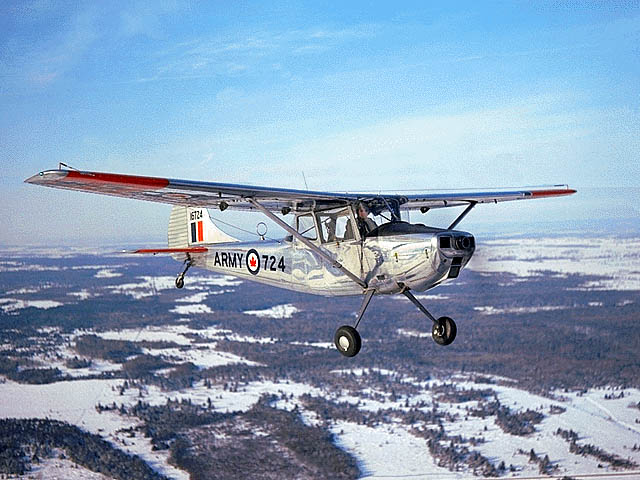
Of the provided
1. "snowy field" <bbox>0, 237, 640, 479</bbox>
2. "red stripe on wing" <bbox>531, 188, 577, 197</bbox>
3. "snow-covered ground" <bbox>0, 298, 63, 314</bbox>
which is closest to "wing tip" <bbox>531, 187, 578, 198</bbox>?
"red stripe on wing" <bbox>531, 188, 577, 197</bbox>

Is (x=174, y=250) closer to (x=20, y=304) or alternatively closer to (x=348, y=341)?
(x=348, y=341)

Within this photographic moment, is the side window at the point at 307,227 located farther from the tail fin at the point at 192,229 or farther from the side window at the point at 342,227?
the tail fin at the point at 192,229

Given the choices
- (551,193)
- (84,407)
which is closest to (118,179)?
(551,193)

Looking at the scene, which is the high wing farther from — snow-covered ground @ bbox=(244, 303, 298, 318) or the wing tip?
snow-covered ground @ bbox=(244, 303, 298, 318)

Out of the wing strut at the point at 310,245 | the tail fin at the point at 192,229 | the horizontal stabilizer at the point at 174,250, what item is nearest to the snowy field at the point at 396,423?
the tail fin at the point at 192,229

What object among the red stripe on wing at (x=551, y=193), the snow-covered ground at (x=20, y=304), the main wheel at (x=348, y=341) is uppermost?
the red stripe on wing at (x=551, y=193)
